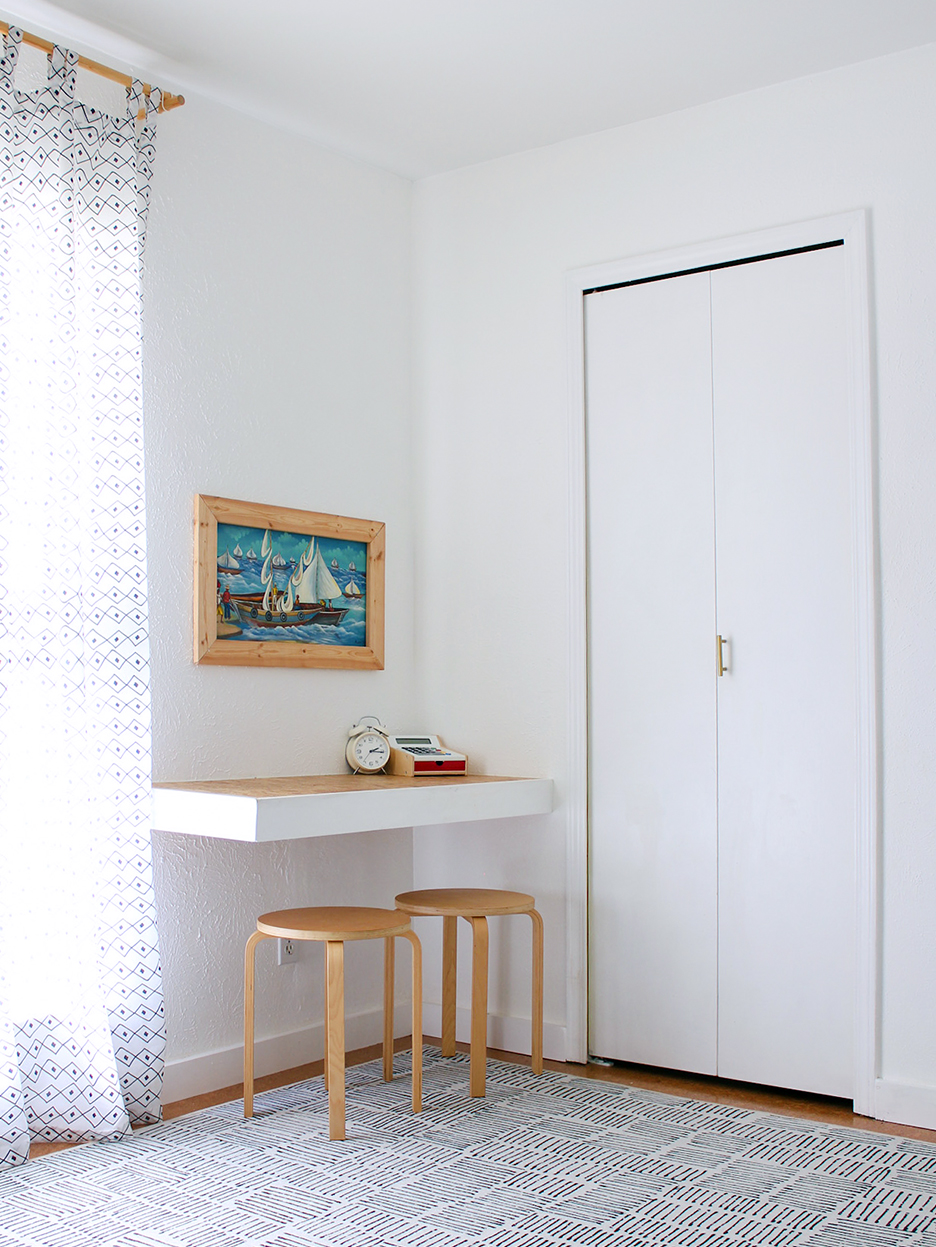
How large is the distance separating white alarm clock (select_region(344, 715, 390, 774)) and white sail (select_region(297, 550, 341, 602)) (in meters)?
0.43

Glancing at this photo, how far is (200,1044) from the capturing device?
3.11 meters

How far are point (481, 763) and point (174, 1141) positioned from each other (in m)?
1.47

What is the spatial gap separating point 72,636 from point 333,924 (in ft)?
3.07

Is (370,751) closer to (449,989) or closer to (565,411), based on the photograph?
(449,989)

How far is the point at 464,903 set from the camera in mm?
3219

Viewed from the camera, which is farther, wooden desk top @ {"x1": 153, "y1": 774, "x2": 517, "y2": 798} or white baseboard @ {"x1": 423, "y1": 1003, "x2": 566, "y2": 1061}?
white baseboard @ {"x1": 423, "y1": 1003, "x2": 566, "y2": 1061}

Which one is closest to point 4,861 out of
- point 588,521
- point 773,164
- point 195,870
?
point 195,870

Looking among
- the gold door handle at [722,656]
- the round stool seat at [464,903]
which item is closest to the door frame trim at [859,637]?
the round stool seat at [464,903]

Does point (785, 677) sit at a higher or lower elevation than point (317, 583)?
lower

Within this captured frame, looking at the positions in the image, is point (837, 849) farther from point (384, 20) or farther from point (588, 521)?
point (384, 20)

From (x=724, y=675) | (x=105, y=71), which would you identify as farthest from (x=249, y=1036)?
(x=105, y=71)

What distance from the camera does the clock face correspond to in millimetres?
3561

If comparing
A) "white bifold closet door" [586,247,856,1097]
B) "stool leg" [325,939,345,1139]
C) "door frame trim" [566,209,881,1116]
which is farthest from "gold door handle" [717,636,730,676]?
"stool leg" [325,939,345,1139]

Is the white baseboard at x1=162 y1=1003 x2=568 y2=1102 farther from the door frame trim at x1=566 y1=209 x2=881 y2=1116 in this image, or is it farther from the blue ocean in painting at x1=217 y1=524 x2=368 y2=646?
the blue ocean in painting at x1=217 y1=524 x2=368 y2=646
